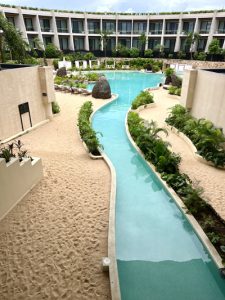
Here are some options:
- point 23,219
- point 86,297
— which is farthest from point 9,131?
point 86,297

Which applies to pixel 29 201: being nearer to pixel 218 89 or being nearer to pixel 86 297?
pixel 86 297

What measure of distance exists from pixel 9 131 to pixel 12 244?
8253 mm

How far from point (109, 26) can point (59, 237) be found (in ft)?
177

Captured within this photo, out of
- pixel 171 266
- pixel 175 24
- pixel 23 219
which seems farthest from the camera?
pixel 175 24

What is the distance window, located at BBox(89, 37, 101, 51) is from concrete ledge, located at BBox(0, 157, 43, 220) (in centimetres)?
4957

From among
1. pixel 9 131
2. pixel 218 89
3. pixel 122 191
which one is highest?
pixel 218 89

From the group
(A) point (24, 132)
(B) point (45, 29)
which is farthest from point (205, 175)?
(B) point (45, 29)

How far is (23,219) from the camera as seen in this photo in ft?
23.2

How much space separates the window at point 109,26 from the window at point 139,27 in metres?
4.75

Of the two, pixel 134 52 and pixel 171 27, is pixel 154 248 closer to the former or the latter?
pixel 134 52

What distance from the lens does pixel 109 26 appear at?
50969 millimetres

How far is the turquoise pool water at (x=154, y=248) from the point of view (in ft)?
18.0

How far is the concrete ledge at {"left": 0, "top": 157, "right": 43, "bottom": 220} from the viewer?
6902mm

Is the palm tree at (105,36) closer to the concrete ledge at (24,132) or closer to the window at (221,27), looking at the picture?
the window at (221,27)
